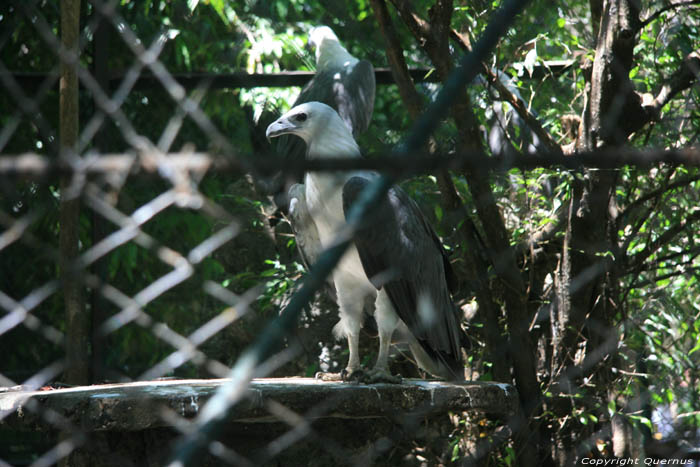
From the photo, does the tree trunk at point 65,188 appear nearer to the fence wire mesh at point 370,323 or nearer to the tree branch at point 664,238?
the fence wire mesh at point 370,323

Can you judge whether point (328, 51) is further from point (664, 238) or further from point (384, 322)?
point (664, 238)

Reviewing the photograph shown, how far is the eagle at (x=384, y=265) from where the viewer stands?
2.29m

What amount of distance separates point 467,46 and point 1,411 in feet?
5.80

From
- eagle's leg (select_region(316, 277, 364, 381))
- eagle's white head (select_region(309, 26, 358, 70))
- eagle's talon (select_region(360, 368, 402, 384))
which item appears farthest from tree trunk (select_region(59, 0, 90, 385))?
eagle's white head (select_region(309, 26, 358, 70))

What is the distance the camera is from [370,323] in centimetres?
271

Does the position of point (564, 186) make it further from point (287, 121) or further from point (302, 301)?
point (302, 301)

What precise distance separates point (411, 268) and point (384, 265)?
92mm

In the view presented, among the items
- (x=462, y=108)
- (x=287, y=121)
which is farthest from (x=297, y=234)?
(x=462, y=108)

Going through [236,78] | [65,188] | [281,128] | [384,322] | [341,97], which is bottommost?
[384,322]

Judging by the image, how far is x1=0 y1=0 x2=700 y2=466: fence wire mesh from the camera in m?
1.74

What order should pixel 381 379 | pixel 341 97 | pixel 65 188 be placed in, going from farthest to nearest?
1. pixel 341 97
2. pixel 381 379
3. pixel 65 188

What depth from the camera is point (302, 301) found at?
0.76 m

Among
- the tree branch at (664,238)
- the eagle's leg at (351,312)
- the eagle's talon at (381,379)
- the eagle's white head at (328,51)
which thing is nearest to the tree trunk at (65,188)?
the eagle's leg at (351,312)

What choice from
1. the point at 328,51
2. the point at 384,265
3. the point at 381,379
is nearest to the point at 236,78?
the point at 328,51
